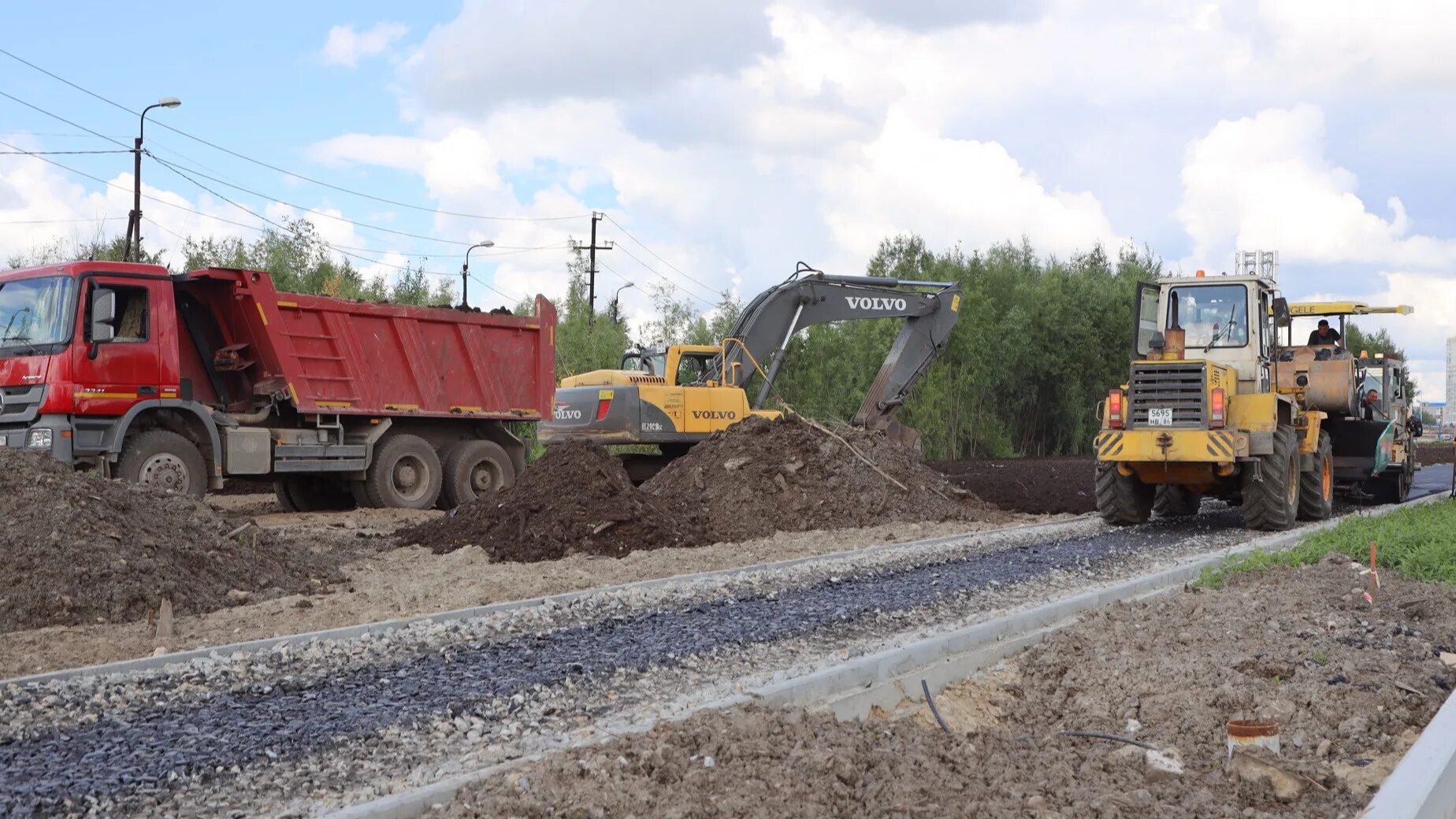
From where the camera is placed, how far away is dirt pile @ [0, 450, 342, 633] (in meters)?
7.96

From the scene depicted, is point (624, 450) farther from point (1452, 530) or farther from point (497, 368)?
point (1452, 530)

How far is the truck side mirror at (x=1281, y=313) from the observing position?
568 inches

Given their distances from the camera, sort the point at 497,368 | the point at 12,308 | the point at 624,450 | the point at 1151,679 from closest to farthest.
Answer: the point at 1151,679
the point at 12,308
the point at 497,368
the point at 624,450

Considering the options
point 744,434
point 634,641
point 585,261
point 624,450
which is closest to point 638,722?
point 634,641

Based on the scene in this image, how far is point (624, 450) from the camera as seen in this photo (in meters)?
19.5

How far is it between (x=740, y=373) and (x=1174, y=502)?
645 centimetres

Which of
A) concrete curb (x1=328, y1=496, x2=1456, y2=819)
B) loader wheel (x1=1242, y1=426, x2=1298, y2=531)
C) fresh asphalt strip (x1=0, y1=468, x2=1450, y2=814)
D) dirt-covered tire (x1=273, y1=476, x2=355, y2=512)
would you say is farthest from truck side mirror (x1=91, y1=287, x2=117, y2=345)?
loader wheel (x1=1242, y1=426, x2=1298, y2=531)

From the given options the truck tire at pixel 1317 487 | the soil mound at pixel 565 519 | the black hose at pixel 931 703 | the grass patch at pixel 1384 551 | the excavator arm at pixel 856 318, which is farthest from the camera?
the excavator arm at pixel 856 318

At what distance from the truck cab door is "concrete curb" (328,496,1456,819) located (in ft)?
33.6

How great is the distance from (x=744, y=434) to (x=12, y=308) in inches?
341

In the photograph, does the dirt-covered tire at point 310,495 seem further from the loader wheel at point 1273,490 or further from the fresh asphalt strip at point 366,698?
the loader wheel at point 1273,490

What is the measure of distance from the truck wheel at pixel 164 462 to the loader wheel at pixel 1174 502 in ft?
39.1

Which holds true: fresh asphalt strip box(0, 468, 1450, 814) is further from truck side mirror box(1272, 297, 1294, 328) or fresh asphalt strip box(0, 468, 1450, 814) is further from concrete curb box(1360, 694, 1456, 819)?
truck side mirror box(1272, 297, 1294, 328)

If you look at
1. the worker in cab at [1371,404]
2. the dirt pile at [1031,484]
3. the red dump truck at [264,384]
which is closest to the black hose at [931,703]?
the red dump truck at [264,384]
